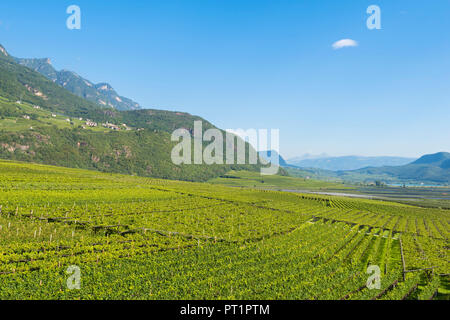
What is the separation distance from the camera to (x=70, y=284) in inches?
799

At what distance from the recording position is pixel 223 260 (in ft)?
99.0

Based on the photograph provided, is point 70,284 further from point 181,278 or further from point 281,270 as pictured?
point 281,270

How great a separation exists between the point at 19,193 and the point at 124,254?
44.8 meters

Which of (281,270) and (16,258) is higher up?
(16,258)
